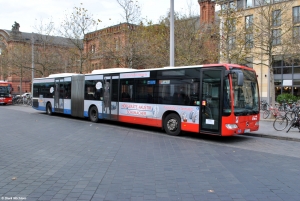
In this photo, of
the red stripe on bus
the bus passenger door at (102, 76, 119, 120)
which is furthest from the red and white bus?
the red stripe on bus

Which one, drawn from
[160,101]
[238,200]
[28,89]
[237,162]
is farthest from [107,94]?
[28,89]

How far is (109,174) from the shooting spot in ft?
19.1

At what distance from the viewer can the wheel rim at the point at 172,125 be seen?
455 inches

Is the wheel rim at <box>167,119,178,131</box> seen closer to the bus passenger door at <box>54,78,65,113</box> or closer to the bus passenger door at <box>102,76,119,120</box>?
the bus passenger door at <box>102,76,119,120</box>

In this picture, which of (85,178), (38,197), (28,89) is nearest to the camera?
(38,197)

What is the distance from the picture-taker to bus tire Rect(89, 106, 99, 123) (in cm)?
1616

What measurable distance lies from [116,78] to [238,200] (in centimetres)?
1121

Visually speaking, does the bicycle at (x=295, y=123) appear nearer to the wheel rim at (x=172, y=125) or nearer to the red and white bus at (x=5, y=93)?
the wheel rim at (x=172, y=125)

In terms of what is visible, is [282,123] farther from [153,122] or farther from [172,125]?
[153,122]

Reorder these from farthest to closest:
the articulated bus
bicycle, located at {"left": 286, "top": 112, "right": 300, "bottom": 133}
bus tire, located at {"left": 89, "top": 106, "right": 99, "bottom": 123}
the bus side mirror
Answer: bus tire, located at {"left": 89, "top": 106, "right": 99, "bottom": 123} → bicycle, located at {"left": 286, "top": 112, "right": 300, "bottom": 133} → the articulated bus → the bus side mirror

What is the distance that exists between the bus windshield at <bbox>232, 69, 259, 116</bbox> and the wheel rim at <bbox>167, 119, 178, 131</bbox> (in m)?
2.74

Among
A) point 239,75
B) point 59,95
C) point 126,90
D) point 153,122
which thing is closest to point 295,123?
point 239,75

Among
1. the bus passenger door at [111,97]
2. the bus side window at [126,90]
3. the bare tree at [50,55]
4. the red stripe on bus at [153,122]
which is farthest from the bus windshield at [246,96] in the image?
the bare tree at [50,55]

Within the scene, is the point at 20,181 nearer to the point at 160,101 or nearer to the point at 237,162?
the point at 237,162
